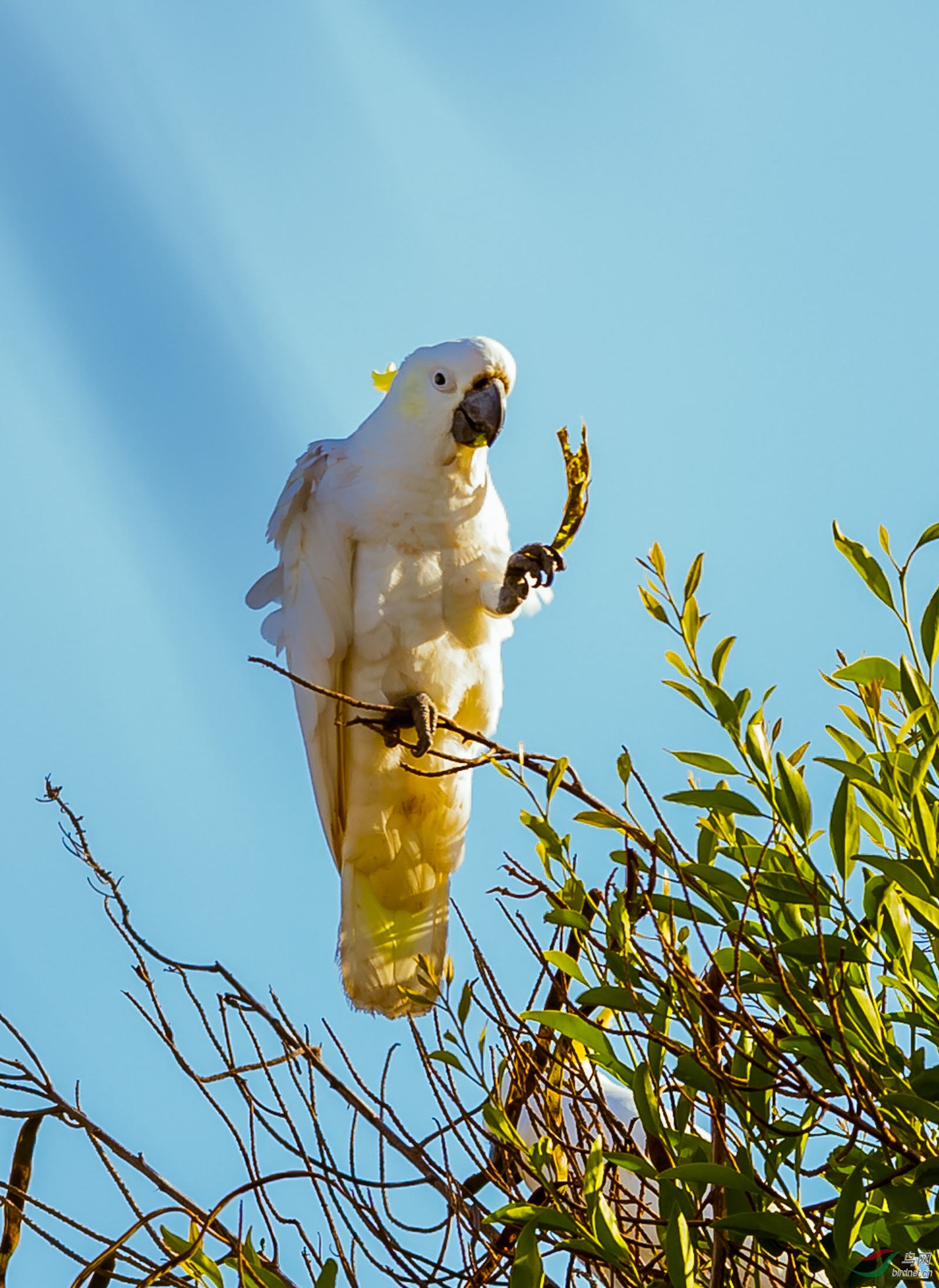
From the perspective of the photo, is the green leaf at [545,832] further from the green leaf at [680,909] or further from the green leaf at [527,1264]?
the green leaf at [527,1264]

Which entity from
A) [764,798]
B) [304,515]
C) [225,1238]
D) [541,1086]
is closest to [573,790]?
[764,798]

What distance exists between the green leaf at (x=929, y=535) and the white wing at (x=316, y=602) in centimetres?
184

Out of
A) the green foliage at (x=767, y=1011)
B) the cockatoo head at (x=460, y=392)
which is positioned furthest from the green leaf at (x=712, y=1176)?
the cockatoo head at (x=460, y=392)

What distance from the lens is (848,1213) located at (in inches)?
36.3

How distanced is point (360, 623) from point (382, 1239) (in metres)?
1.65

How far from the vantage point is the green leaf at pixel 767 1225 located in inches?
37.9

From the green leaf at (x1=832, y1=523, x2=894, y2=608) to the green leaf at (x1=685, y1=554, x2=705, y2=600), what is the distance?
0.42 feet

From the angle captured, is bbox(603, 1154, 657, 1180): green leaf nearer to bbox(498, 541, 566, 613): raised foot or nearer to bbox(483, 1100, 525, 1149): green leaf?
bbox(483, 1100, 525, 1149): green leaf

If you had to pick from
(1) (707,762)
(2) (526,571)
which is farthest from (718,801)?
(2) (526,571)

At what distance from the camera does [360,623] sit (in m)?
2.84

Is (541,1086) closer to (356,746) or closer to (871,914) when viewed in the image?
(871,914)

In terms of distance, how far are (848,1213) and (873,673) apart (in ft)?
1.54

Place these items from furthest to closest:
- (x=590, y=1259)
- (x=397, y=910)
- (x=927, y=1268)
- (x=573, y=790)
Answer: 1. (x=397, y=910)
2. (x=573, y=790)
3. (x=590, y=1259)
4. (x=927, y=1268)

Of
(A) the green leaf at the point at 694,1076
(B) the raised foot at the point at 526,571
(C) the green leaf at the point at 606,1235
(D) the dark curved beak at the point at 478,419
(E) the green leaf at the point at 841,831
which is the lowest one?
(C) the green leaf at the point at 606,1235
